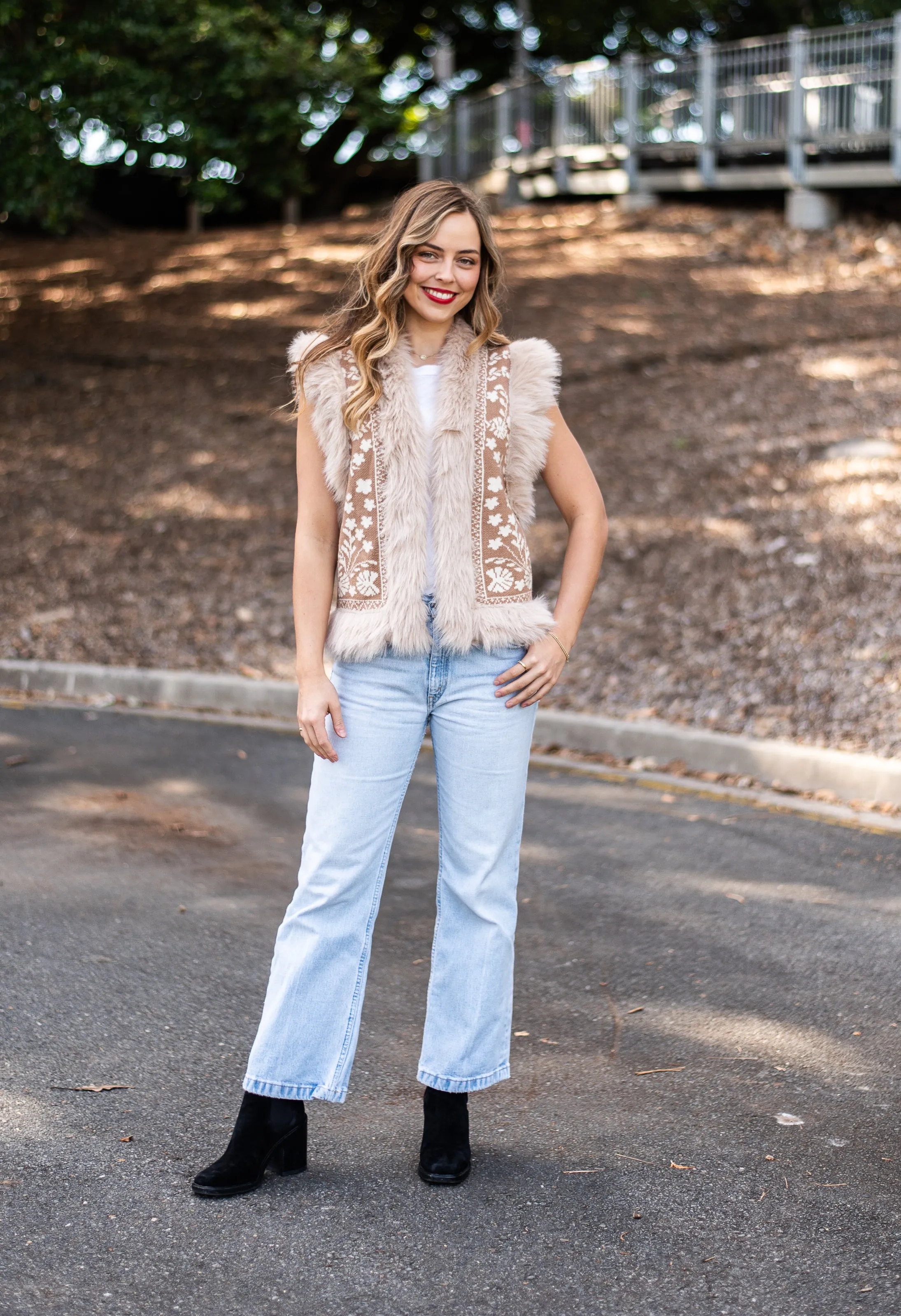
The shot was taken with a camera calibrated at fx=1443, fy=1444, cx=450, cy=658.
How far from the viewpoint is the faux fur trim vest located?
10.00 ft

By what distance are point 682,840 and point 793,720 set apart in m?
1.47

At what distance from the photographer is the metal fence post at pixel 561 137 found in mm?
20609

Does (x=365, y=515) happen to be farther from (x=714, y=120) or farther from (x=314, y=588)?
(x=714, y=120)

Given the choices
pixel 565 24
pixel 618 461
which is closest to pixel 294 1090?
pixel 618 461

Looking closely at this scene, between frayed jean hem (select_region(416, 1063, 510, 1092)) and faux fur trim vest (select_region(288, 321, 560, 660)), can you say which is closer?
faux fur trim vest (select_region(288, 321, 560, 660))

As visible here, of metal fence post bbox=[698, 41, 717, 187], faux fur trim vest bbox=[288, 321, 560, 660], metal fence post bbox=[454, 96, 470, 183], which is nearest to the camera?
faux fur trim vest bbox=[288, 321, 560, 660]

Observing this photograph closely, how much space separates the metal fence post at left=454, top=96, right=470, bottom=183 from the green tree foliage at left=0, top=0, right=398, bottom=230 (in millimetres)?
9334

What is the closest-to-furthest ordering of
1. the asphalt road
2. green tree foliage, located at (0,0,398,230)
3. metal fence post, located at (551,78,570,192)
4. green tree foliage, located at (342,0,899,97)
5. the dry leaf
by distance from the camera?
the asphalt road
the dry leaf
green tree foliage, located at (0,0,398,230)
metal fence post, located at (551,78,570,192)
green tree foliage, located at (342,0,899,97)

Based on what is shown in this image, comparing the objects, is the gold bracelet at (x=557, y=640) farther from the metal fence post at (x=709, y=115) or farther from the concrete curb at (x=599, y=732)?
the metal fence post at (x=709, y=115)

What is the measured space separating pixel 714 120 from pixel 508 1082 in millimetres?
16174

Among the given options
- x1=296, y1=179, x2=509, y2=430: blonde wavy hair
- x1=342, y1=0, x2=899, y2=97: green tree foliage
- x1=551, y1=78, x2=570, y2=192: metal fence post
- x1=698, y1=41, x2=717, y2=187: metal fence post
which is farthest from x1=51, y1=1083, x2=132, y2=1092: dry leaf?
x1=342, y1=0, x2=899, y2=97: green tree foliage

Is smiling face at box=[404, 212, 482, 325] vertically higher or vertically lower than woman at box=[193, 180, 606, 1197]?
higher

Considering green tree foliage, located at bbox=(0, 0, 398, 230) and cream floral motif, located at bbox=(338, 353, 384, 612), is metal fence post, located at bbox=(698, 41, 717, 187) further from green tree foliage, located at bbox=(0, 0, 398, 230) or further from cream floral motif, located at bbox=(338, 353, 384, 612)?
cream floral motif, located at bbox=(338, 353, 384, 612)

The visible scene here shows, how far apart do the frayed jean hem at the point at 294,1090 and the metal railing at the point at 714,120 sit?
558 inches
